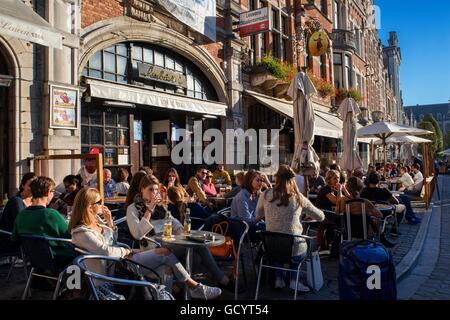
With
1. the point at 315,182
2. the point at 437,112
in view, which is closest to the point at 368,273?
the point at 315,182

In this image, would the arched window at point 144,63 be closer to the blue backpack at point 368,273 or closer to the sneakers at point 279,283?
the sneakers at point 279,283

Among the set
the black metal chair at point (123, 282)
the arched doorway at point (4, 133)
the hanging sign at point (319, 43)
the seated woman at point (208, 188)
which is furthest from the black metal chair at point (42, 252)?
the hanging sign at point (319, 43)

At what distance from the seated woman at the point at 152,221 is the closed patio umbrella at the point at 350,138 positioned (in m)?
7.30

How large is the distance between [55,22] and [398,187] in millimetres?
10191

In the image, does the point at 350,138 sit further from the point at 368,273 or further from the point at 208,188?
the point at 368,273

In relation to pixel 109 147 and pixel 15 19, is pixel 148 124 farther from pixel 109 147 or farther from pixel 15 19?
pixel 15 19

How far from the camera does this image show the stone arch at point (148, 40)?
830 cm

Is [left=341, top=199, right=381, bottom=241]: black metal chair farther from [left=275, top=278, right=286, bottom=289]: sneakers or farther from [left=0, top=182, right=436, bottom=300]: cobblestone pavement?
[left=275, top=278, right=286, bottom=289]: sneakers

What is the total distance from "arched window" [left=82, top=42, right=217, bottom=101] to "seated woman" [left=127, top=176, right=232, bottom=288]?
5.48 meters

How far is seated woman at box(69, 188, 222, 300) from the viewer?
3256mm

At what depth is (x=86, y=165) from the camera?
7375 mm

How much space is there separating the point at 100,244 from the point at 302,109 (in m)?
6.00

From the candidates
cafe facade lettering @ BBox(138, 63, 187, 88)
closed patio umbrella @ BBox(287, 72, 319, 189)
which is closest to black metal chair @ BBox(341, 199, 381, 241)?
closed patio umbrella @ BBox(287, 72, 319, 189)
